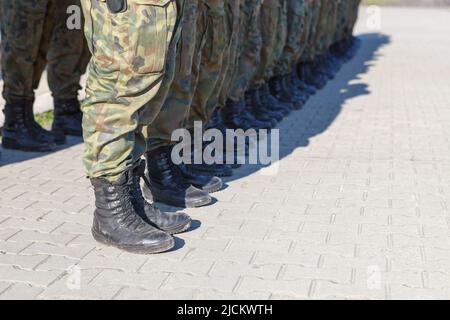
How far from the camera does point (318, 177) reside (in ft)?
15.9

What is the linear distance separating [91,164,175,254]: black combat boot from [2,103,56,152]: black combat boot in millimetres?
2180

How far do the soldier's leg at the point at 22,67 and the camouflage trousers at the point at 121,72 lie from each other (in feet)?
6.74

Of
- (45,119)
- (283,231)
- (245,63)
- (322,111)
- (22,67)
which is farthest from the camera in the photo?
(322,111)

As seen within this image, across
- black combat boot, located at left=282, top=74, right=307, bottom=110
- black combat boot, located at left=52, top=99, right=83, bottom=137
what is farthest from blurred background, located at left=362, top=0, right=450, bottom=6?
black combat boot, located at left=52, top=99, right=83, bottom=137

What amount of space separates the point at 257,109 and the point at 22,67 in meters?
2.31

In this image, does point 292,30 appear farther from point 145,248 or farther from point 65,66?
point 145,248

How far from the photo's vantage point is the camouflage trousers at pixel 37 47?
5.14 meters

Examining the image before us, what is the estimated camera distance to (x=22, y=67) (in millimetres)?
5281

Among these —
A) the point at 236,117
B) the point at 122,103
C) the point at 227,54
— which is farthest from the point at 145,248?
the point at 236,117

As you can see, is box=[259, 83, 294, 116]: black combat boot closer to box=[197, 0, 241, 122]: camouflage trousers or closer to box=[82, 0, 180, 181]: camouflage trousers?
box=[197, 0, 241, 122]: camouflage trousers

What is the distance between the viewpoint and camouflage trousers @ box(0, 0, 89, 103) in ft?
16.9
